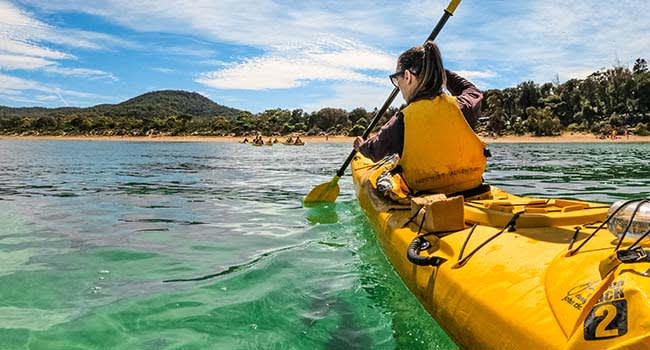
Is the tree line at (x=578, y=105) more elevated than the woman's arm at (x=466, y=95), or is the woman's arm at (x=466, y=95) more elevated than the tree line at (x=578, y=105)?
the tree line at (x=578, y=105)

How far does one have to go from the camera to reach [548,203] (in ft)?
12.8

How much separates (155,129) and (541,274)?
3398 inches

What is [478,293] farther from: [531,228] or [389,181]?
[389,181]

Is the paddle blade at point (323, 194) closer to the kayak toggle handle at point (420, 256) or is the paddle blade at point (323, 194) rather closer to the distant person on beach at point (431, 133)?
the distant person on beach at point (431, 133)

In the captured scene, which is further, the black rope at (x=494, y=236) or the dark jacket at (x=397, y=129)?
the dark jacket at (x=397, y=129)

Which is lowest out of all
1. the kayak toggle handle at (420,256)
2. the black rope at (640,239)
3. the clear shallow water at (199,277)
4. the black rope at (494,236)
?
the clear shallow water at (199,277)

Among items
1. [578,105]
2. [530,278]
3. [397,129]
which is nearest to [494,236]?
[530,278]

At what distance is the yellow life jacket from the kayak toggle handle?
36.6 inches

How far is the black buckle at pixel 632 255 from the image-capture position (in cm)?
190

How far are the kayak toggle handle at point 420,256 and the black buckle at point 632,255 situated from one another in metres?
1.21

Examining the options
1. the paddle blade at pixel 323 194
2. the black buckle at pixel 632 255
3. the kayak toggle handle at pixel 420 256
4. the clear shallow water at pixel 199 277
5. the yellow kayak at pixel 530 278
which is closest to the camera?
the yellow kayak at pixel 530 278

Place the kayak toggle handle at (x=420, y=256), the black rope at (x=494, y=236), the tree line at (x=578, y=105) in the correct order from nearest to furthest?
1. the black rope at (x=494, y=236)
2. the kayak toggle handle at (x=420, y=256)
3. the tree line at (x=578, y=105)

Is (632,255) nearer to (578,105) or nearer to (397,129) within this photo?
(397,129)

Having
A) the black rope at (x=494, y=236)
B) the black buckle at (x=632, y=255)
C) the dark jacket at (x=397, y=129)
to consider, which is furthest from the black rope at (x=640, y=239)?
the dark jacket at (x=397, y=129)
